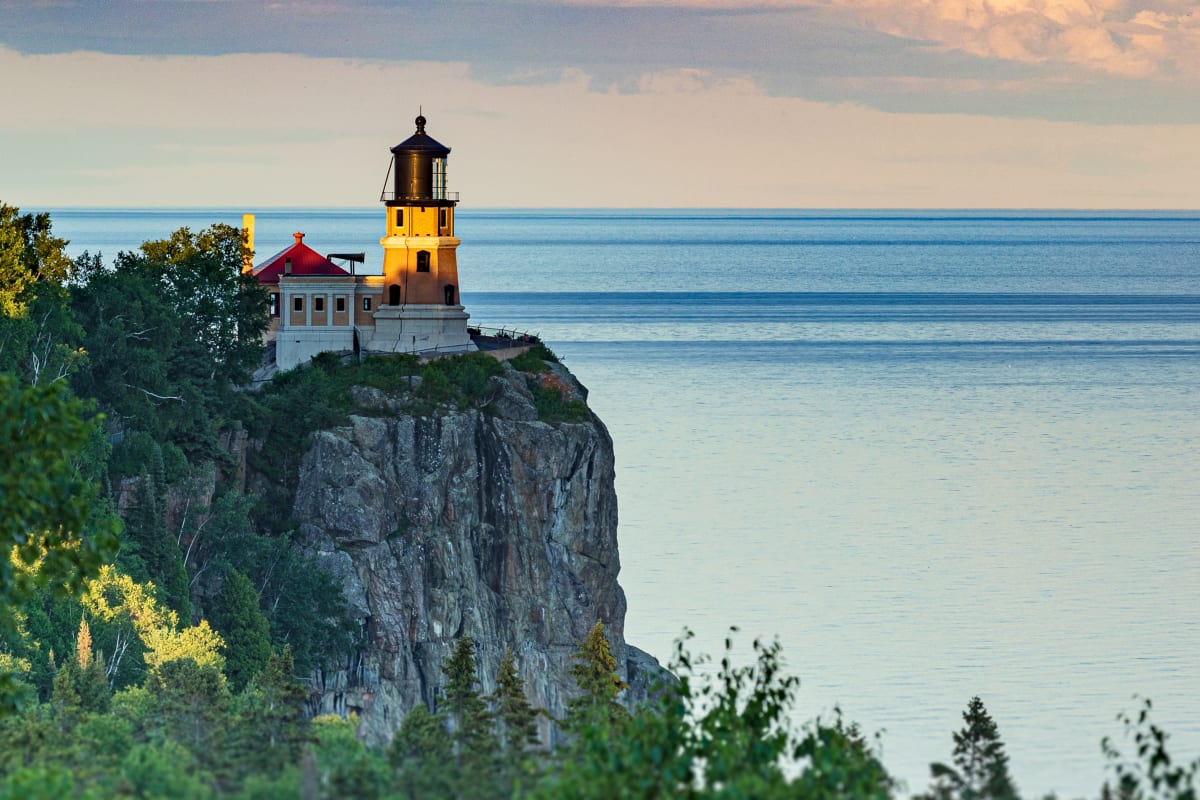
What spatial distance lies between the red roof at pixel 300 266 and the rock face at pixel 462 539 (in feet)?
28.9

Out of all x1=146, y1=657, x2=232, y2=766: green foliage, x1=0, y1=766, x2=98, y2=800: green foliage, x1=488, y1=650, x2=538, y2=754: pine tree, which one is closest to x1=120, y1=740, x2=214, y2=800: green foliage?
x1=146, y1=657, x2=232, y2=766: green foliage

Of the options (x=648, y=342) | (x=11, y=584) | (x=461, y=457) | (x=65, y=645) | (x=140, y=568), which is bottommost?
(x=11, y=584)

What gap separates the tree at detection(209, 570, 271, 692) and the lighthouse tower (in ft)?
60.3

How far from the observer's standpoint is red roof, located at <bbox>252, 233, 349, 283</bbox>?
273 ft

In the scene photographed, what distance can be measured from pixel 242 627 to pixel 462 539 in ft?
44.8

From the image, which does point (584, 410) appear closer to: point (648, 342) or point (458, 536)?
point (458, 536)

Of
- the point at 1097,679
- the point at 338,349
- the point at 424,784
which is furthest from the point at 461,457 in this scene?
the point at 424,784

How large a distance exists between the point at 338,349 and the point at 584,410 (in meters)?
9.96

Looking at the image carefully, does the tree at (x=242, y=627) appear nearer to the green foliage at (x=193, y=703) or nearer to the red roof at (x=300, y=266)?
the green foliage at (x=193, y=703)

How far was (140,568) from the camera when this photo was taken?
61938 millimetres

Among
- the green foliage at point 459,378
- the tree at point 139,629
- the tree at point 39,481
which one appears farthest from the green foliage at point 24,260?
the tree at point 39,481

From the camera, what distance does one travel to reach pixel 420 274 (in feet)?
269

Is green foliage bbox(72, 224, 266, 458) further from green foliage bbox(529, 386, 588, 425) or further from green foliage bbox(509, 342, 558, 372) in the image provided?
green foliage bbox(529, 386, 588, 425)

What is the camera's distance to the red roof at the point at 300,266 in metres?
83.3
